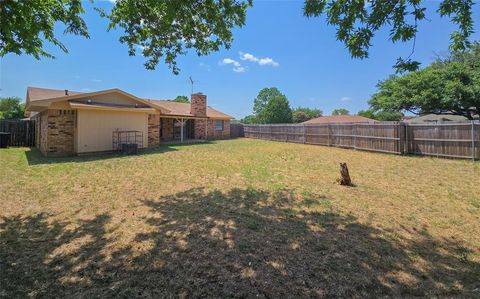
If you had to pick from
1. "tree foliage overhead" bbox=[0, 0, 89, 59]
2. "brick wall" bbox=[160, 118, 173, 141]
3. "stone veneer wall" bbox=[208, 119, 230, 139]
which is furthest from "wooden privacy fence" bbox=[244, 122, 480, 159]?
"tree foliage overhead" bbox=[0, 0, 89, 59]

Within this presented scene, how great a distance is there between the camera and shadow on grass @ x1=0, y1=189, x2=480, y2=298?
8.63ft

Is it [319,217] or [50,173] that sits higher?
[50,173]

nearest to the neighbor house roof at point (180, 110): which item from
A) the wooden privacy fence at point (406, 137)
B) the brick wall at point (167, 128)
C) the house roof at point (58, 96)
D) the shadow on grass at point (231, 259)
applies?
the house roof at point (58, 96)

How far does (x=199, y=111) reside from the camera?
23266 mm

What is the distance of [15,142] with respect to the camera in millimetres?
16281

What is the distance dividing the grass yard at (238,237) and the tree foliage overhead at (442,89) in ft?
47.9

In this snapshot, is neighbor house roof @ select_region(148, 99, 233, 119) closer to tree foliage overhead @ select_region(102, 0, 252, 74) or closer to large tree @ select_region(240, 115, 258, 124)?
tree foliage overhead @ select_region(102, 0, 252, 74)

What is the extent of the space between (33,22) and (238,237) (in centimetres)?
485

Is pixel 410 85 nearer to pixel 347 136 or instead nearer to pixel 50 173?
pixel 347 136

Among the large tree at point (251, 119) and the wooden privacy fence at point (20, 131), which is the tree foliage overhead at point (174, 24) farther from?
the large tree at point (251, 119)

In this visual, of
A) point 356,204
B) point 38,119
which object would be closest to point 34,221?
point 356,204

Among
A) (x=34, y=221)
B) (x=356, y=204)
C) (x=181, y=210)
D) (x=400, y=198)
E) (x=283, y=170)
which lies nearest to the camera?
(x=34, y=221)

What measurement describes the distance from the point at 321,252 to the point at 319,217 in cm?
132

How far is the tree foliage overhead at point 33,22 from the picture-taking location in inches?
143
